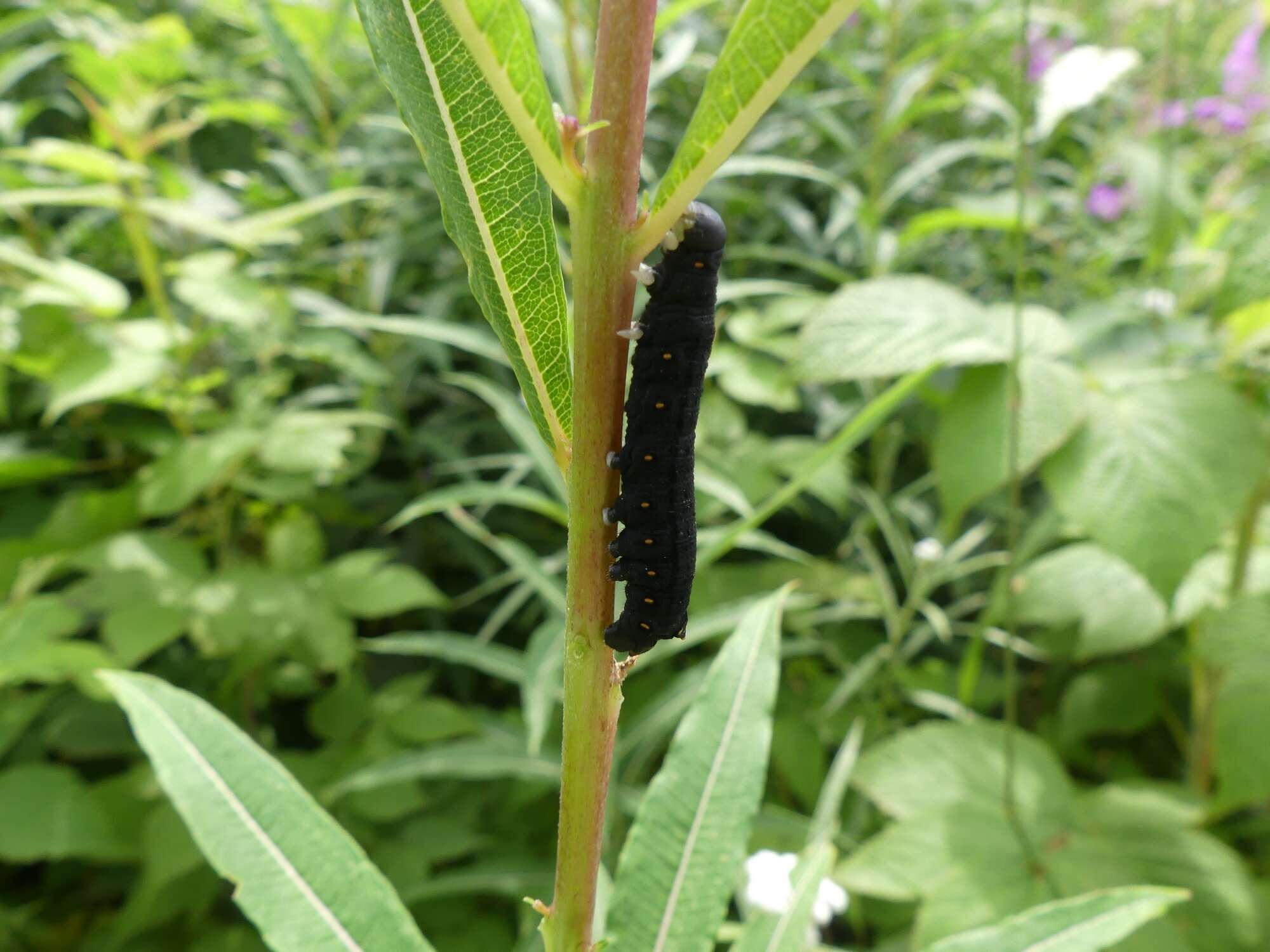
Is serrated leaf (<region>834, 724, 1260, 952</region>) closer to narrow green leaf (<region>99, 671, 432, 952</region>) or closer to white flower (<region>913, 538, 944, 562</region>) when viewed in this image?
white flower (<region>913, 538, 944, 562</region>)

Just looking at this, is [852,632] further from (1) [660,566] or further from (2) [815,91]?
(2) [815,91]

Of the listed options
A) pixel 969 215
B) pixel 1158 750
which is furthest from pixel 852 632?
pixel 969 215

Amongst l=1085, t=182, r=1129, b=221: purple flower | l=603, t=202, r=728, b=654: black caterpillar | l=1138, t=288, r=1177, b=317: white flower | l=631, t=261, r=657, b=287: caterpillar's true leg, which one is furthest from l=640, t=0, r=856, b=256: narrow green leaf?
l=1085, t=182, r=1129, b=221: purple flower

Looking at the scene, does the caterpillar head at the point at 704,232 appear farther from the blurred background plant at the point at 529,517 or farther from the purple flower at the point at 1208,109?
the purple flower at the point at 1208,109

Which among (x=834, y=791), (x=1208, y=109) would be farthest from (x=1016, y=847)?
(x=1208, y=109)

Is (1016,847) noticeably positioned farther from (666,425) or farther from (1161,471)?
(666,425)

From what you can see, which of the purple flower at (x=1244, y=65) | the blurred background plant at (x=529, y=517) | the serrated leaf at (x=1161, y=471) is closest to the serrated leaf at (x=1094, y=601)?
the blurred background plant at (x=529, y=517)
